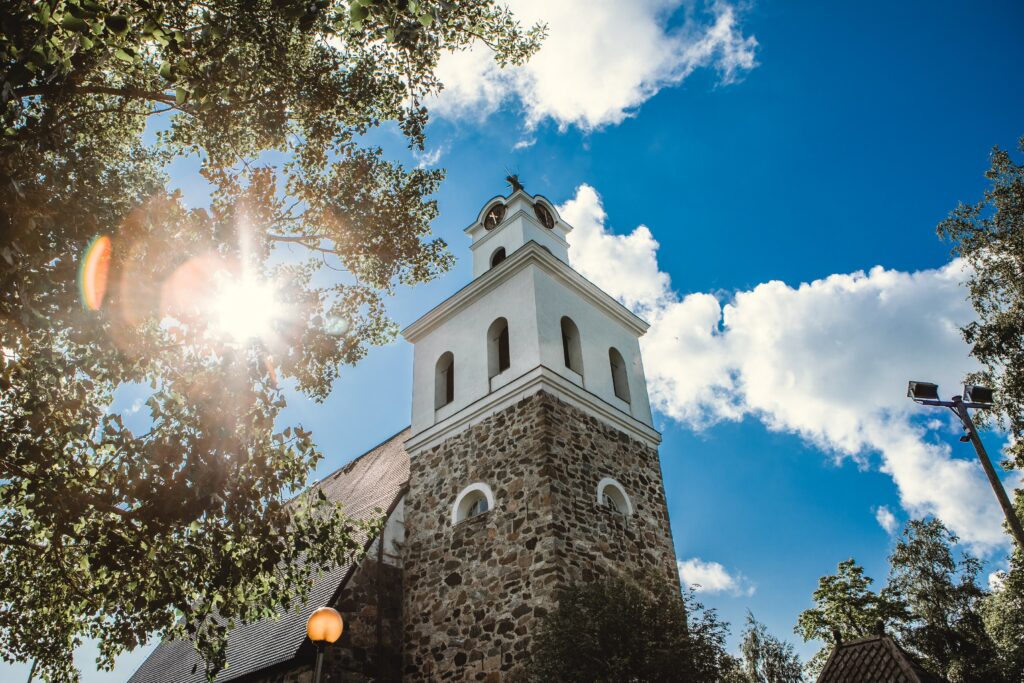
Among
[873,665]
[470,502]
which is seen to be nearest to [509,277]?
[470,502]

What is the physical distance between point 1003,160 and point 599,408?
1338 cm

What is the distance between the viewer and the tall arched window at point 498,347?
1415 cm

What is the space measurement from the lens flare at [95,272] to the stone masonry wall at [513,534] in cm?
751

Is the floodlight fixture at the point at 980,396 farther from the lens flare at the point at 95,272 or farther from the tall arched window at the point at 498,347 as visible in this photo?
the lens flare at the point at 95,272

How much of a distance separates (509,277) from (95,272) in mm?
9028

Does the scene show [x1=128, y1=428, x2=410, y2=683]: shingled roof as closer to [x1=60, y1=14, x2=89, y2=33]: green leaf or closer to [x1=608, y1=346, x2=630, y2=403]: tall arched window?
[x1=608, y1=346, x2=630, y2=403]: tall arched window

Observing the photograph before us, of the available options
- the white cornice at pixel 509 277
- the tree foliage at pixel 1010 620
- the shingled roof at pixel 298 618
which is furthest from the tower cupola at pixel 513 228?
the tree foliage at pixel 1010 620

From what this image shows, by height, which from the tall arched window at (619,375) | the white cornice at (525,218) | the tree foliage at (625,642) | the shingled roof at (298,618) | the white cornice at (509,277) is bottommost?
the tree foliage at (625,642)

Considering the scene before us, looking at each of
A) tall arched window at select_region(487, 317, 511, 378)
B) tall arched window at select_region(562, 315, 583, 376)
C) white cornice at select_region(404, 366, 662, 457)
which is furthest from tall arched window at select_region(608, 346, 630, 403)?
tall arched window at select_region(487, 317, 511, 378)

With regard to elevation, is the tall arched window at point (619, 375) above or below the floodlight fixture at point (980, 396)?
above

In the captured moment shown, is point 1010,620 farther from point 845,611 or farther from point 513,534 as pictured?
point 513,534

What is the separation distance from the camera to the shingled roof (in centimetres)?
1168

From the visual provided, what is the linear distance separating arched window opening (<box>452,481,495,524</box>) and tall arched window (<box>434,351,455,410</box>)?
2668 millimetres

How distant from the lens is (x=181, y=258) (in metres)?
7.60
